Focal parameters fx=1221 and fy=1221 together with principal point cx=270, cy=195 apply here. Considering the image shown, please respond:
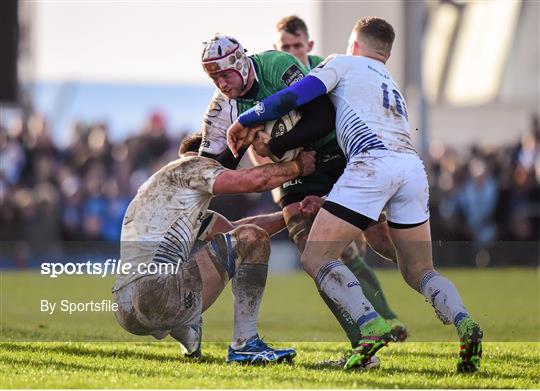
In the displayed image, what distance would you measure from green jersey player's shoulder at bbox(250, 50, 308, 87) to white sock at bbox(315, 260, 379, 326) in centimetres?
141

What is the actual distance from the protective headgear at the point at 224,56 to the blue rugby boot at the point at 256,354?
1858 mm

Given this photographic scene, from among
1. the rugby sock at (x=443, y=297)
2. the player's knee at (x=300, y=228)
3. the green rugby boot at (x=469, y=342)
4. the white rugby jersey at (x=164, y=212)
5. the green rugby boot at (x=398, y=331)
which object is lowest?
the green rugby boot at (x=398, y=331)

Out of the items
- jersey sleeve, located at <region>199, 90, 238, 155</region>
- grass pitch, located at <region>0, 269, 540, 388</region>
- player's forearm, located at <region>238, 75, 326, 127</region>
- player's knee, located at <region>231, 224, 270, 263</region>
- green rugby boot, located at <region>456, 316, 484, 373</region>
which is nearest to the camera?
grass pitch, located at <region>0, 269, 540, 388</region>

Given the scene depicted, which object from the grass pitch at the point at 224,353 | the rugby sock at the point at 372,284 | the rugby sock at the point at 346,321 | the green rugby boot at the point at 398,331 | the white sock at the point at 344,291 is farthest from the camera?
the green rugby boot at the point at 398,331

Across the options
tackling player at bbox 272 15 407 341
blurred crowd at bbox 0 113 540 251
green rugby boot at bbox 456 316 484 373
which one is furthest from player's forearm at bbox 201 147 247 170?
blurred crowd at bbox 0 113 540 251

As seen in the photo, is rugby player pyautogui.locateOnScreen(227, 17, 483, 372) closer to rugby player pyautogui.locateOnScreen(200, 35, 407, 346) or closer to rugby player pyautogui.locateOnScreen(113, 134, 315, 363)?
rugby player pyautogui.locateOnScreen(200, 35, 407, 346)

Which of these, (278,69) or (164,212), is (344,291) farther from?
(278,69)

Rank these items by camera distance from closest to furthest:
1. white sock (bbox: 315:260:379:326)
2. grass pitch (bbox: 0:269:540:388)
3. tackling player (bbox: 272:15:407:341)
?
grass pitch (bbox: 0:269:540:388)
white sock (bbox: 315:260:379:326)
tackling player (bbox: 272:15:407:341)

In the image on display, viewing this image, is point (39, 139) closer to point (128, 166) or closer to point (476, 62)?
point (128, 166)

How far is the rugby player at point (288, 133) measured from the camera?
27.9ft

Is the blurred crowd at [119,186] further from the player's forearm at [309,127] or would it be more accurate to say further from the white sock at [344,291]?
the white sock at [344,291]

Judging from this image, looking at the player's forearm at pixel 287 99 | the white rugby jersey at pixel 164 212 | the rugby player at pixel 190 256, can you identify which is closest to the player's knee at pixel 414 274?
the rugby player at pixel 190 256

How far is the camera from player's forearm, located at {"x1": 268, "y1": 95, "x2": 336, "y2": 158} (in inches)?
331

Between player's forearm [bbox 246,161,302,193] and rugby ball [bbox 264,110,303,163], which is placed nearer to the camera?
player's forearm [bbox 246,161,302,193]
